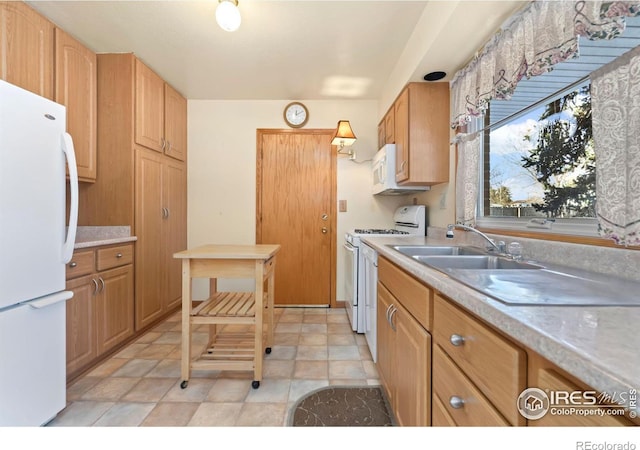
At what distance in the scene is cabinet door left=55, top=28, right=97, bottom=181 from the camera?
1.91 m

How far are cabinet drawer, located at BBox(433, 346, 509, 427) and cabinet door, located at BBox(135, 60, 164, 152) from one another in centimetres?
277

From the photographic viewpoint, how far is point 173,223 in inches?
115

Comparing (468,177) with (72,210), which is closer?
(72,210)

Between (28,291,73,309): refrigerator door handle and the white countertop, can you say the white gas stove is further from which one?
(28,291,73,309): refrigerator door handle

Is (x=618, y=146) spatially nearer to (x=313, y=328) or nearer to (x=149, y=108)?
(x=313, y=328)

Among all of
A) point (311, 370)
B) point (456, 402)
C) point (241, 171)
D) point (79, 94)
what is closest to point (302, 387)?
point (311, 370)

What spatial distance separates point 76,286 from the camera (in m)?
1.75

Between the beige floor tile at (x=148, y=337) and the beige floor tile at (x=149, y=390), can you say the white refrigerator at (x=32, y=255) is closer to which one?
the beige floor tile at (x=149, y=390)

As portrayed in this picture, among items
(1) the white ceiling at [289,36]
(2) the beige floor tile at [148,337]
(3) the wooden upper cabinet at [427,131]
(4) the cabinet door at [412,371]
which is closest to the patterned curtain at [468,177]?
(3) the wooden upper cabinet at [427,131]

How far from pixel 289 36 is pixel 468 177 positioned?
174 centimetres

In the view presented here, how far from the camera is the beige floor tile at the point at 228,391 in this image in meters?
1.58

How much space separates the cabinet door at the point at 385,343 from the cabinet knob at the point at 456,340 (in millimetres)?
624
